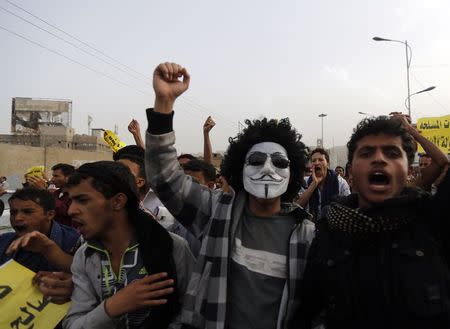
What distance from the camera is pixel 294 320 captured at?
1.87 m

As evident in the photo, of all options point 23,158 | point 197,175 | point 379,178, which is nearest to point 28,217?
point 197,175

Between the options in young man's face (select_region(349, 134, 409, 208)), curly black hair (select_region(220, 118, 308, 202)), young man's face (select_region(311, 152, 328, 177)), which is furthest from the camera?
young man's face (select_region(311, 152, 328, 177))

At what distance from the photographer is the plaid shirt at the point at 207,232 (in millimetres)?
1893

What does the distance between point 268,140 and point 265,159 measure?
200 millimetres

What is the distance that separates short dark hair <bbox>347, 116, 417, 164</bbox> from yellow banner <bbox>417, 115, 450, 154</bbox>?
7.79 meters

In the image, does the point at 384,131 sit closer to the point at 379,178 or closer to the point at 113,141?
the point at 379,178

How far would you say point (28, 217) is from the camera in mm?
2824

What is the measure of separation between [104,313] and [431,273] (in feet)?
4.75

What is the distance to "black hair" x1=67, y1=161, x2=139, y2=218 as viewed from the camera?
2.15 m

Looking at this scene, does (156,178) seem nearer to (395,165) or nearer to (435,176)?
(395,165)

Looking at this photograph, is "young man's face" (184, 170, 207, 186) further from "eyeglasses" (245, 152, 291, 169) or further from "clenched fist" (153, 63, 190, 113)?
"clenched fist" (153, 63, 190, 113)

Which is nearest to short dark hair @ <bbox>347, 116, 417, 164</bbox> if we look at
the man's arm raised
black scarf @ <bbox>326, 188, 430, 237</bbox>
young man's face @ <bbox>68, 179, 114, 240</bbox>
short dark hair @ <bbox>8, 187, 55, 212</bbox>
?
black scarf @ <bbox>326, 188, 430, 237</bbox>

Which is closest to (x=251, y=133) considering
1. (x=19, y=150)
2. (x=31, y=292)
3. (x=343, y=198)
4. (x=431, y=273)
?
(x=343, y=198)

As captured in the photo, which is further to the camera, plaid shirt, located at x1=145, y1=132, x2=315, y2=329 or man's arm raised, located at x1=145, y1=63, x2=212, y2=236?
man's arm raised, located at x1=145, y1=63, x2=212, y2=236
